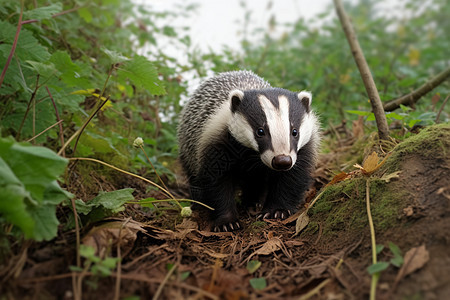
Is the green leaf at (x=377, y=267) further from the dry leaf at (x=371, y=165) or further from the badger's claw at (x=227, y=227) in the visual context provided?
the badger's claw at (x=227, y=227)

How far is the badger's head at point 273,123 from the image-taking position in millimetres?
3086

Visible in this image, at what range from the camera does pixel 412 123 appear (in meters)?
3.42

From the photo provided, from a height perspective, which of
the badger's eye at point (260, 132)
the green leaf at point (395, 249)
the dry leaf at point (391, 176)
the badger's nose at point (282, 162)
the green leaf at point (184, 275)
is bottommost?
the green leaf at point (184, 275)

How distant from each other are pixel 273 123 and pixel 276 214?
3.11ft

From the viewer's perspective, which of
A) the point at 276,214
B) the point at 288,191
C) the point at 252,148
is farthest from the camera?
the point at 288,191

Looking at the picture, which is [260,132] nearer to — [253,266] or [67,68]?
[253,266]

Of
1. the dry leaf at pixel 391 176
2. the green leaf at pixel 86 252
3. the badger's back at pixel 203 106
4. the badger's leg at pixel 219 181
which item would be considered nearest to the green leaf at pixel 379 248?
the dry leaf at pixel 391 176

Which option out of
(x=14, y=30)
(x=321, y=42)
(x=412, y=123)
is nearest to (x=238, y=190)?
(x=412, y=123)

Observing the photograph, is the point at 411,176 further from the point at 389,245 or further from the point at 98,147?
the point at 98,147

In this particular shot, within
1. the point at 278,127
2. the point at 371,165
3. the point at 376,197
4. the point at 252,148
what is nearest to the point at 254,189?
the point at 252,148

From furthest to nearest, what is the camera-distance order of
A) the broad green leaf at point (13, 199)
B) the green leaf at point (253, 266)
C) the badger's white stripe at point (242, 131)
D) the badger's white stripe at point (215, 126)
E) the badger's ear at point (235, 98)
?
the badger's white stripe at point (215, 126) < the badger's ear at point (235, 98) < the badger's white stripe at point (242, 131) < the green leaf at point (253, 266) < the broad green leaf at point (13, 199)

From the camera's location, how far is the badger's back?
427 cm

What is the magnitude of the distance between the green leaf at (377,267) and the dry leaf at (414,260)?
3.2 inches

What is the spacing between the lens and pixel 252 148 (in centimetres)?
340
